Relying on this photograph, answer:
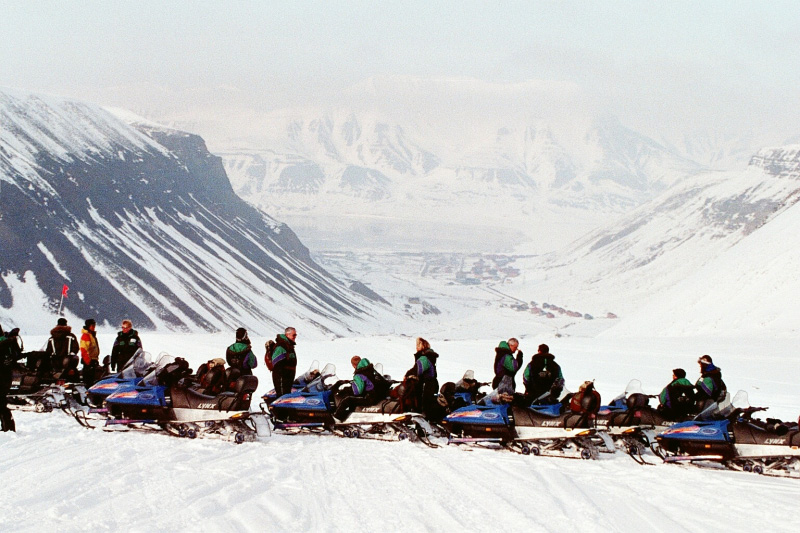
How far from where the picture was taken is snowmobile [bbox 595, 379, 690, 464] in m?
15.9

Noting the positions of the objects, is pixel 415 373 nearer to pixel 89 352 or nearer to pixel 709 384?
pixel 709 384

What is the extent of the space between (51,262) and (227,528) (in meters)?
131

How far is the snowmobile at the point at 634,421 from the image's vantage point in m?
15.9

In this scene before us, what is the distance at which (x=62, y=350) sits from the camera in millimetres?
20844

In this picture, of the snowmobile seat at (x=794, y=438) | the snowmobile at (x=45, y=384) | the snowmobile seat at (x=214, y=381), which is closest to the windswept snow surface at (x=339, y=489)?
the snowmobile seat at (x=794, y=438)

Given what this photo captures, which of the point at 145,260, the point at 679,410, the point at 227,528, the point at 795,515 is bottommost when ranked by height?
the point at 227,528

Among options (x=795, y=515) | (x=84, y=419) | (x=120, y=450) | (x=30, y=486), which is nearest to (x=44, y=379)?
(x=84, y=419)

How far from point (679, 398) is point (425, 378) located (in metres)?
4.85

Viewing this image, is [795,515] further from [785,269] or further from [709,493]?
[785,269]

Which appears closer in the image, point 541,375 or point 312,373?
point 541,375

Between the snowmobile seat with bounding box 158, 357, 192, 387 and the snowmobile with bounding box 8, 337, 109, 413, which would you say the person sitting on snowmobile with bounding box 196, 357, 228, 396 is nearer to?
the snowmobile seat with bounding box 158, 357, 192, 387

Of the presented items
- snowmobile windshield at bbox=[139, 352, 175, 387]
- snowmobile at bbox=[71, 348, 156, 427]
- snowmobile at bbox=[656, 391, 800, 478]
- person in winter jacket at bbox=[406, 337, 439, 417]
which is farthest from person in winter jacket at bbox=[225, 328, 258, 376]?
snowmobile at bbox=[656, 391, 800, 478]

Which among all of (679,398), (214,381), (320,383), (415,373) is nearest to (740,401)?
(679,398)

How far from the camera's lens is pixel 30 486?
1135 cm
